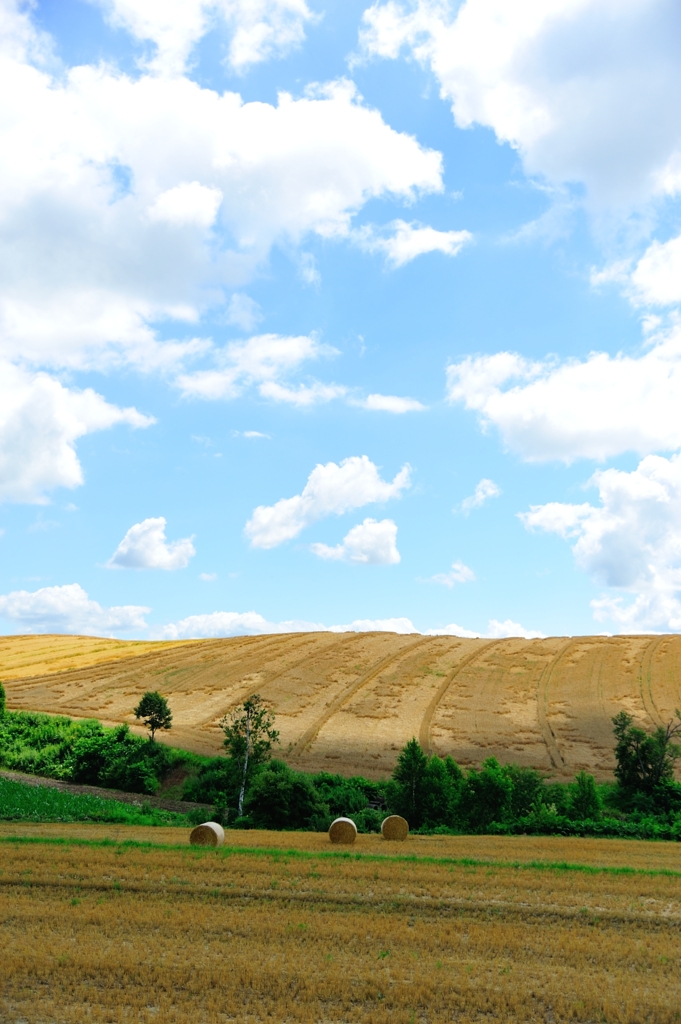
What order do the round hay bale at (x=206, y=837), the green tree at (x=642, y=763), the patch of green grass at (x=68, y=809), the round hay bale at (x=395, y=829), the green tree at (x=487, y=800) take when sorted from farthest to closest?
the green tree at (x=642, y=763) < the green tree at (x=487, y=800) < the patch of green grass at (x=68, y=809) < the round hay bale at (x=395, y=829) < the round hay bale at (x=206, y=837)

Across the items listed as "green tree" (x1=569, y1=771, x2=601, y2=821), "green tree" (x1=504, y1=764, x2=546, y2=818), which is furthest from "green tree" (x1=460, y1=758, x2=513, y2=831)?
"green tree" (x1=569, y1=771, x2=601, y2=821)

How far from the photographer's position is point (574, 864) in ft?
89.4

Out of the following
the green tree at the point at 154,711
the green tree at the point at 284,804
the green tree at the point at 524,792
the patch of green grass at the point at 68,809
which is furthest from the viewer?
the green tree at the point at 154,711

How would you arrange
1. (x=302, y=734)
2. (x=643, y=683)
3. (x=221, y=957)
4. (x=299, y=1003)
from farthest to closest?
(x=643, y=683)
(x=302, y=734)
(x=221, y=957)
(x=299, y=1003)

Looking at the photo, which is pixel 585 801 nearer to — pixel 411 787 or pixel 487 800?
pixel 487 800

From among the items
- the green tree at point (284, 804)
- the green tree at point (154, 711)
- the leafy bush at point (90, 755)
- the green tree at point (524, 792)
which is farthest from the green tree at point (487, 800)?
the green tree at point (154, 711)

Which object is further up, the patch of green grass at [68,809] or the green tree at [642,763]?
the green tree at [642,763]

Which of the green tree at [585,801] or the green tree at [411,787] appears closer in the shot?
the green tree at [411,787]

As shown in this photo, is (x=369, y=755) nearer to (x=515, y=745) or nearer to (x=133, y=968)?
(x=515, y=745)

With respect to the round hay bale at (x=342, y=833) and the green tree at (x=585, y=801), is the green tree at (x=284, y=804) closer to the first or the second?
the round hay bale at (x=342, y=833)

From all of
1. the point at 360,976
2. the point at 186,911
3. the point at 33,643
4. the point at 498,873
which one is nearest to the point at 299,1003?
the point at 360,976

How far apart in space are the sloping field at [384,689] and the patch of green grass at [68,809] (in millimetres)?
14553

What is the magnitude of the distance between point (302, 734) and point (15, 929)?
46.5 metres

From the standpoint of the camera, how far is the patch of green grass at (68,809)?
3900cm
